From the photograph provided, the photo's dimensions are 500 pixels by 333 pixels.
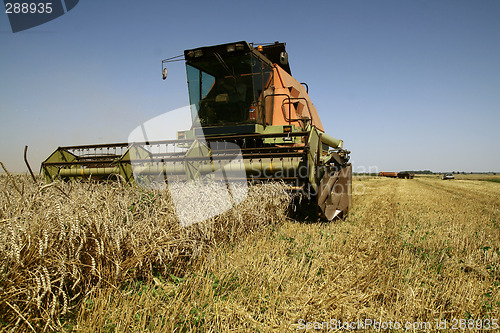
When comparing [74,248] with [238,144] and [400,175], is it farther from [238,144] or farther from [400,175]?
[400,175]

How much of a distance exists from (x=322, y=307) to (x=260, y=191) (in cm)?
217

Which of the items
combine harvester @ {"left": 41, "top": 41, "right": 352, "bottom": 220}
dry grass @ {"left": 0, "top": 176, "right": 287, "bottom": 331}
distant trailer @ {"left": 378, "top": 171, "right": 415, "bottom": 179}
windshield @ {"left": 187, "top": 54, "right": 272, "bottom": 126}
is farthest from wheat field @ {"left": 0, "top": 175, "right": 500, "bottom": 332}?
distant trailer @ {"left": 378, "top": 171, "right": 415, "bottom": 179}

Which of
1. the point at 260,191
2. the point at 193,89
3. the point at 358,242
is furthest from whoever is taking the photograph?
the point at 193,89

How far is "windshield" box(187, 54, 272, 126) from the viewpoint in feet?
18.1

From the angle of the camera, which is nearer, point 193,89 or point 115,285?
point 115,285

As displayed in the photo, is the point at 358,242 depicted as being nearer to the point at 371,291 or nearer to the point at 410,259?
the point at 410,259

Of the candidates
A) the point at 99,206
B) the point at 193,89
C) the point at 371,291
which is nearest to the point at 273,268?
the point at 371,291

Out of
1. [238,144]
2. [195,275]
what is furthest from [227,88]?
[195,275]

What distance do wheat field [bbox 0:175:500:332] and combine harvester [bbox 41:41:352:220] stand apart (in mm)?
1238

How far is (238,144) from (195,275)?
126 inches

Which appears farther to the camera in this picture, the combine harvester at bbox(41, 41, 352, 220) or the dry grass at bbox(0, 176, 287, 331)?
the combine harvester at bbox(41, 41, 352, 220)

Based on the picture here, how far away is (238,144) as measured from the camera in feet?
17.4

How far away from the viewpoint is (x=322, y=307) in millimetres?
1998

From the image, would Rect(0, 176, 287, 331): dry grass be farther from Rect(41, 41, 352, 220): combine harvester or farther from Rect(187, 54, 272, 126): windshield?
Rect(187, 54, 272, 126): windshield
